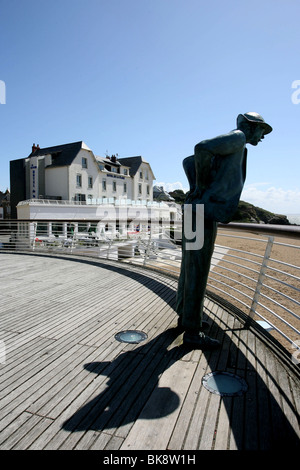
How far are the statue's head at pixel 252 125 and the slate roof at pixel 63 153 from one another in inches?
1372

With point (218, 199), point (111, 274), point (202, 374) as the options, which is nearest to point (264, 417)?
point (202, 374)

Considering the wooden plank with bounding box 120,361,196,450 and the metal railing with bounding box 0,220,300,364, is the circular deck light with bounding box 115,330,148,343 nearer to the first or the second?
the wooden plank with bounding box 120,361,196,450

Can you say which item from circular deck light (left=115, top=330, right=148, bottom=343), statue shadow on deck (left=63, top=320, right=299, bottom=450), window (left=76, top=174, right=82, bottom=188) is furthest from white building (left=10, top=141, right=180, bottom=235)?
statue shadow on deck (left=63, top=320, right=299, bottom=450)

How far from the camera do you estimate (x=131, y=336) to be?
3178 mm

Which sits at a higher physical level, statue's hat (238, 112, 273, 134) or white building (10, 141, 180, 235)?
white building (10, 141, 180, 235)

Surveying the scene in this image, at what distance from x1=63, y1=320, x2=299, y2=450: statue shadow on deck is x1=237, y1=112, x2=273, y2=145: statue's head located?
190 cm

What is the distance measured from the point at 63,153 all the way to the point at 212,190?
37561 millimetres

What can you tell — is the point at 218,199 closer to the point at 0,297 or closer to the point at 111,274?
the point at 0,297

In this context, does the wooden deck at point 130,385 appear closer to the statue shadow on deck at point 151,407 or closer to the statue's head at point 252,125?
the statue shadow on deck at point 151,407

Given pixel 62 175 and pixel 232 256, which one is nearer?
pixel 232 256

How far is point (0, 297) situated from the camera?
4742mm

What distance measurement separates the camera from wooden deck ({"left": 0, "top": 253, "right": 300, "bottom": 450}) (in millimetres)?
1763

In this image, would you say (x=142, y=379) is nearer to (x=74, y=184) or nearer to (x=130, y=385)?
(x=130, y=385)

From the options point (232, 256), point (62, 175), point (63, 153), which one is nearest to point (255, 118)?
point (232, 256)
